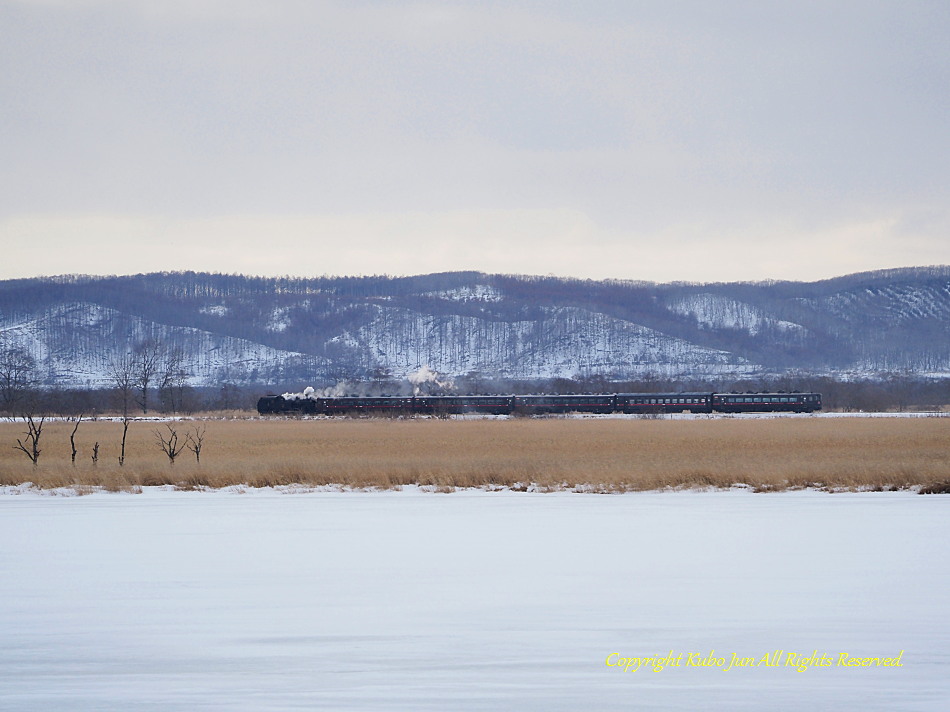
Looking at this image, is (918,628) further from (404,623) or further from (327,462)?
(327,462)

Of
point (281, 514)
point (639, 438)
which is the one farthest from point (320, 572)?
point (639, 438)

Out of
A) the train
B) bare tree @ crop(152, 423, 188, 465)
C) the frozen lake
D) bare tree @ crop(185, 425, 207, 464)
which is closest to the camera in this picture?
the frozen lake

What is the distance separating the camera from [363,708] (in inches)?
294

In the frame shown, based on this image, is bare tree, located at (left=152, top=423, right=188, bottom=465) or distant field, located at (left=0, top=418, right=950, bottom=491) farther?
bare tree, located at (left=152, top=423, right=188, bottom=465)

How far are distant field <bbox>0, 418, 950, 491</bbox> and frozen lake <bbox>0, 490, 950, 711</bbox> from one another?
234 inches

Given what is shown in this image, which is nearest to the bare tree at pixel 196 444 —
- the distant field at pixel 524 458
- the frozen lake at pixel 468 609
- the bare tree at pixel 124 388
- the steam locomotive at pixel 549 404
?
the distant field at pixel 524 458

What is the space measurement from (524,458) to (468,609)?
20656mm

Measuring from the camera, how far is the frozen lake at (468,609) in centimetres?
790

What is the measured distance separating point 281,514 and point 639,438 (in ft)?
97.9

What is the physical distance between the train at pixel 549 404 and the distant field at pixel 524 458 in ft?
87.9

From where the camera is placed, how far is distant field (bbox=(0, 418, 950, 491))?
2406 centimetres

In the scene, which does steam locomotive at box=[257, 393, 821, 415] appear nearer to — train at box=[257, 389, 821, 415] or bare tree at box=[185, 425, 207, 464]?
train at box=[257, 389, 821, 415]

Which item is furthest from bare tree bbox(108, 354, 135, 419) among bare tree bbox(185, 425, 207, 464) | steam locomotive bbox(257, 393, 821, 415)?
steam locomotive bbox(257, 393, 821, 415)

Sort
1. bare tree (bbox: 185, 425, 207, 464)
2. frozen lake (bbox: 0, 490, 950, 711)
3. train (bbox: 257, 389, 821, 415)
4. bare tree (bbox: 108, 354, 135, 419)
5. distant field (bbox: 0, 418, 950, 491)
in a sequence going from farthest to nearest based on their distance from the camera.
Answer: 1. train (bbox: 257, 389, 821, 415)
2. bare tree (bbox: 108, 354, 135, 419)
3. bare tree (bbox: 185, 425, 207, 464)
4. distant field (bbox: 0, 418, 950, 491)
5. frozen lake (bbox: 0, 490, 950, 711)
